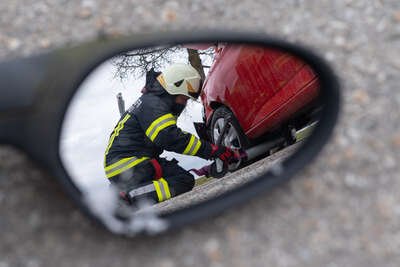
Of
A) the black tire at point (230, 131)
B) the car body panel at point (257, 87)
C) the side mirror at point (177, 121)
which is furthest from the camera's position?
the black tire at point (230, 131)

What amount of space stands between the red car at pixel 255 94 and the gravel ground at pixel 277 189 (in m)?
0.09

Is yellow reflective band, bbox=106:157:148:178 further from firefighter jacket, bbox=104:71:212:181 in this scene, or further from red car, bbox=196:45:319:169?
red car, bbox=196:45:319:169

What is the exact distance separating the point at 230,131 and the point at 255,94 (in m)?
0.27

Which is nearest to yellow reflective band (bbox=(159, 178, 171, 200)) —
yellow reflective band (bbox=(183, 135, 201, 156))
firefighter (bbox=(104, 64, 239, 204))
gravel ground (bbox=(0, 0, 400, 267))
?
firefighter (bbox=(104, 64, 239, 204))

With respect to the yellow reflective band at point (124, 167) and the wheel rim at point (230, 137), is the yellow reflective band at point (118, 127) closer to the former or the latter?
the yellow reflective band at point (124, 167)

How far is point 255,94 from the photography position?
125cm

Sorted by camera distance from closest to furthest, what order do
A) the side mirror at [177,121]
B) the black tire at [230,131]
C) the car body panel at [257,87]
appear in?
1. the side mirror at [177,121]
2. the car body panel at [257,87]
3. the black tire at [230,131]

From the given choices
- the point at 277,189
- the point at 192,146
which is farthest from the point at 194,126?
the point at 277,189

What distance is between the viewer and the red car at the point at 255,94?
1021mm

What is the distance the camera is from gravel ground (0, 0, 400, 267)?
0.75 m

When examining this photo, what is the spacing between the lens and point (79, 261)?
0.75 meters

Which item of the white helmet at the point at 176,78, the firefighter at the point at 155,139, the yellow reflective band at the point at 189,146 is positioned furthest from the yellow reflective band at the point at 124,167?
the white helmet at the point at 176,78

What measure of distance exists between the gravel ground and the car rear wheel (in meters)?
0.57

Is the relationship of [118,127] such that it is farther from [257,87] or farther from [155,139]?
[257,87]
